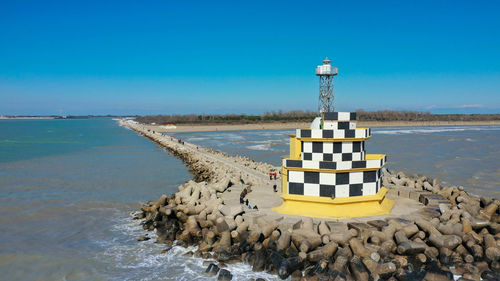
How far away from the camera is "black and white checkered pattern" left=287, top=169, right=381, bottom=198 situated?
941cm

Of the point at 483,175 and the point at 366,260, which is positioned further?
the point at 483,175

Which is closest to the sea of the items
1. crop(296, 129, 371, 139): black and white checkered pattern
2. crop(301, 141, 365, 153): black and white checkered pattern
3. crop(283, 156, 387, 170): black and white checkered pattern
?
crop(283, 156, 387, 170): black and white checkered pattern

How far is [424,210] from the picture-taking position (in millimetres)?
10109

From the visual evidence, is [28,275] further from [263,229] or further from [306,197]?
[306,197]

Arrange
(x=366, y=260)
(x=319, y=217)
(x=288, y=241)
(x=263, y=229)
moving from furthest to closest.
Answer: (x=319, y=217), (x=263, y=229), (x=288, y=241), (x=366, y=260)

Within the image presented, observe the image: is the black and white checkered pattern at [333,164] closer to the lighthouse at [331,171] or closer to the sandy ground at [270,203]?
the lighthouse at [331,171]

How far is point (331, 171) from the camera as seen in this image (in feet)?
30.5

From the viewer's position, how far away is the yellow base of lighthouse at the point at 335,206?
370 inches

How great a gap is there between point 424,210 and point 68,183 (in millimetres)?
16769

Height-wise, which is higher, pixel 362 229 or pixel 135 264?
pixel 362 229

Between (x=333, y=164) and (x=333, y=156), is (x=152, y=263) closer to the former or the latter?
(x=333, y=164)

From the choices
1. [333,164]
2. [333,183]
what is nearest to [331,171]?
[333,164]

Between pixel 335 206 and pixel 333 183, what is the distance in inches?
23.0

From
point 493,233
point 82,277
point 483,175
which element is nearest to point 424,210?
point 493,233
